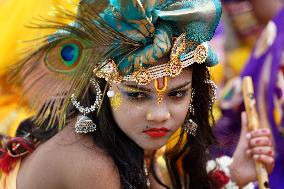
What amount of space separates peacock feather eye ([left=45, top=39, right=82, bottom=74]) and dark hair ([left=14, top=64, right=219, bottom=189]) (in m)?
0.09

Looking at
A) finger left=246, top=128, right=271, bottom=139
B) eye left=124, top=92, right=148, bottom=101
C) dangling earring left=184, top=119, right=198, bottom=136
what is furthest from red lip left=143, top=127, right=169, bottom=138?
finger left=246, top=128, right=271, bottom=139

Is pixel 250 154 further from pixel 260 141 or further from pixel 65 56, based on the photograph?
pixel 65 56

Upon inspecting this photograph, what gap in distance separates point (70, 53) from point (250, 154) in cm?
79

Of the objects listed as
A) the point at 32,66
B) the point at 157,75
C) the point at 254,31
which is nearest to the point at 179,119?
the point at 157,75

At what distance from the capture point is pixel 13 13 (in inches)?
137

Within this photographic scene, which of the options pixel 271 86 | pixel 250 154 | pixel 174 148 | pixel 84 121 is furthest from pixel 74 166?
pixel 271 86

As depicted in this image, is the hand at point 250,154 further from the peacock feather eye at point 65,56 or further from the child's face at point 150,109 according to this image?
the peacock feather eye at point 65,56

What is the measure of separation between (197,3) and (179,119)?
0.35 meters

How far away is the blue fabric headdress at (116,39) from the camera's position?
6.62 ft

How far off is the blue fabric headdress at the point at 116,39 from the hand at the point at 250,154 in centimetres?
46

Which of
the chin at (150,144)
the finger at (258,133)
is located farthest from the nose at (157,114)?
the finger at (258,133)

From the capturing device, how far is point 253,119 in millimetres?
2555

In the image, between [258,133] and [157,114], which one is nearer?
[157,114]

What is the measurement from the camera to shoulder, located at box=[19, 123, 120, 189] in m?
2.11
